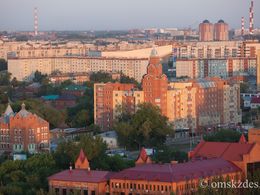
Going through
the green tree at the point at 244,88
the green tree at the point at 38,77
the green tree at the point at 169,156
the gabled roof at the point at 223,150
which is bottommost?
the green tree at the point at 38,77

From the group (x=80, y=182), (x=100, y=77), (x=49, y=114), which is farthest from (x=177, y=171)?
(x=100, y=77)

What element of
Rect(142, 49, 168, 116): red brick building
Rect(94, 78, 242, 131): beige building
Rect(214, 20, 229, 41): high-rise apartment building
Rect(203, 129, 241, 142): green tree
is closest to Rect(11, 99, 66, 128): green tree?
Rect(94, 78, 242, 131): beige building

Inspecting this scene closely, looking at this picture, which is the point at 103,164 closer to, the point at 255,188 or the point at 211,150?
the point at 211,150

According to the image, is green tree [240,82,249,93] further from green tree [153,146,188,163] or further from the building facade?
green tree [153,146,188,163]

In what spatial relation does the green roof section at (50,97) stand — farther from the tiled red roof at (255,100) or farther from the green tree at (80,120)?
the tiled red roof at (255,100)

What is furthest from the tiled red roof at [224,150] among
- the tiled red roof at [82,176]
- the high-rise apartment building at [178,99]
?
the high-rise apartment building at [178,99]

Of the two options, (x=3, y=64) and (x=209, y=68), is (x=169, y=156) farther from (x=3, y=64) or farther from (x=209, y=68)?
(x=3, y=64)
